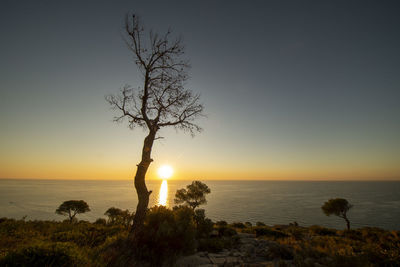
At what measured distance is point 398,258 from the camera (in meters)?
6.83

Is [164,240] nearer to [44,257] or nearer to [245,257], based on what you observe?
[245,257]

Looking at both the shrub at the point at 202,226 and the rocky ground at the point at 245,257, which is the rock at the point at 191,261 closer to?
the rocky ground at the point at 245,257

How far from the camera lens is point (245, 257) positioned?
25.2 feet

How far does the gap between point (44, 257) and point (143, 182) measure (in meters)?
5.77

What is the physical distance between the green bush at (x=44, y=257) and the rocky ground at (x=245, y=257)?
134 inches

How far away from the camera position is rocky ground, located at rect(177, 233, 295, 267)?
6648 mm

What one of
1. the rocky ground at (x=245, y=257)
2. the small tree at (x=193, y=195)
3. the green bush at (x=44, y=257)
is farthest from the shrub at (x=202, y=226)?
the small tree at (x=193, y=195)

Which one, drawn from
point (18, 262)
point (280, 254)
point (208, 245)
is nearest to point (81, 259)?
point (18, 262)

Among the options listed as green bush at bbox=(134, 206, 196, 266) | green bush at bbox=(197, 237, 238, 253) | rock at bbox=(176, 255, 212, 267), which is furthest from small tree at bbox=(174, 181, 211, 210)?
rock at bbox=(176, 255, 212, 267)

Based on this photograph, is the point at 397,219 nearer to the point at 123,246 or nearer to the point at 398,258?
the point at 398,258

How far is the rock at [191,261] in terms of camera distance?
259 inches

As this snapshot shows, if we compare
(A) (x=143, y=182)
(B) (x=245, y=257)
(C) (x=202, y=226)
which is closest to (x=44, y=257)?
(A) (x=143, y=182)

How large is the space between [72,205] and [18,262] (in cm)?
4527

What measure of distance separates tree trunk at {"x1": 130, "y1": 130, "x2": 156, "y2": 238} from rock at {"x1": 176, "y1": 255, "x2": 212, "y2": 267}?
334 centimetres
